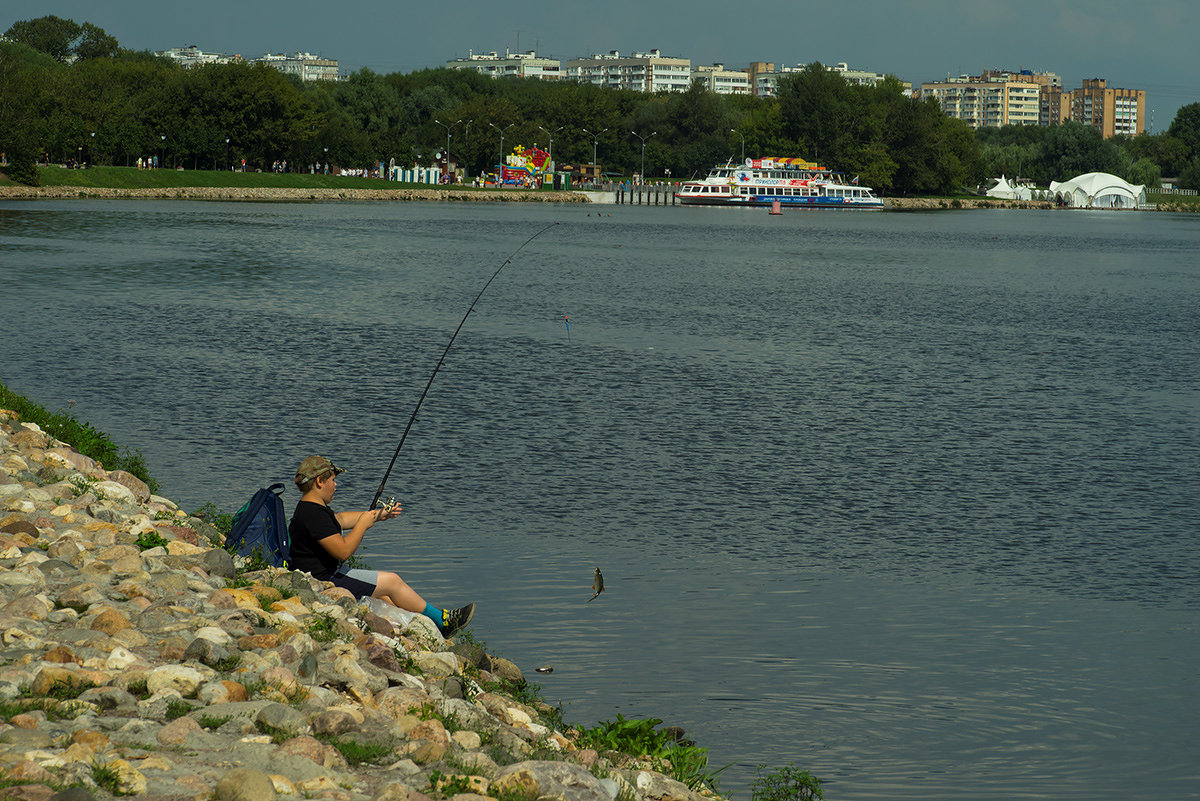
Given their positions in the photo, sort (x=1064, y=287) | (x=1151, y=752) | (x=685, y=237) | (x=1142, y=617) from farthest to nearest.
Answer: (x=685, y=237)
(x=1064, y=287)
(x=1142, y=617)
(x=1151, y=752)

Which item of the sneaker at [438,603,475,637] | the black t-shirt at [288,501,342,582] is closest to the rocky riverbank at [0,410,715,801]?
the sneaker at [438,603,475,637]

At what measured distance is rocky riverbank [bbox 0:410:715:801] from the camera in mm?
4926

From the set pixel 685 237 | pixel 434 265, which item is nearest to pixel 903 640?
pixel 434 265

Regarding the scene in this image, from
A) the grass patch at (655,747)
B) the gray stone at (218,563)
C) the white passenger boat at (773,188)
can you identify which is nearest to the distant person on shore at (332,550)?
the gray stone at (218,563)

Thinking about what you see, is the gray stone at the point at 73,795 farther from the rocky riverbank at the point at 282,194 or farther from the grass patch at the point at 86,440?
the rocky riverbank at the point at 282,194

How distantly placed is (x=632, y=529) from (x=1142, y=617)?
4.25 m

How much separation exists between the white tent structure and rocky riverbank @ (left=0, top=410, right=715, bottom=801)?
586ft

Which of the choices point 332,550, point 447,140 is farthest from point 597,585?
point 447,140

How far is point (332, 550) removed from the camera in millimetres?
8133

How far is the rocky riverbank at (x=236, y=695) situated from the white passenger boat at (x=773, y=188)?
4948 inches

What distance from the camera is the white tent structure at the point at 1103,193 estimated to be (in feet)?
560

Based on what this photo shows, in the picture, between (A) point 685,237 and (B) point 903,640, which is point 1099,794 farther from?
(A) point 685,237

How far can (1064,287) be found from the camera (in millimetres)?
43625

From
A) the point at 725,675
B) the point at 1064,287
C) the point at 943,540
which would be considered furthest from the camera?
the point at 1064,287
